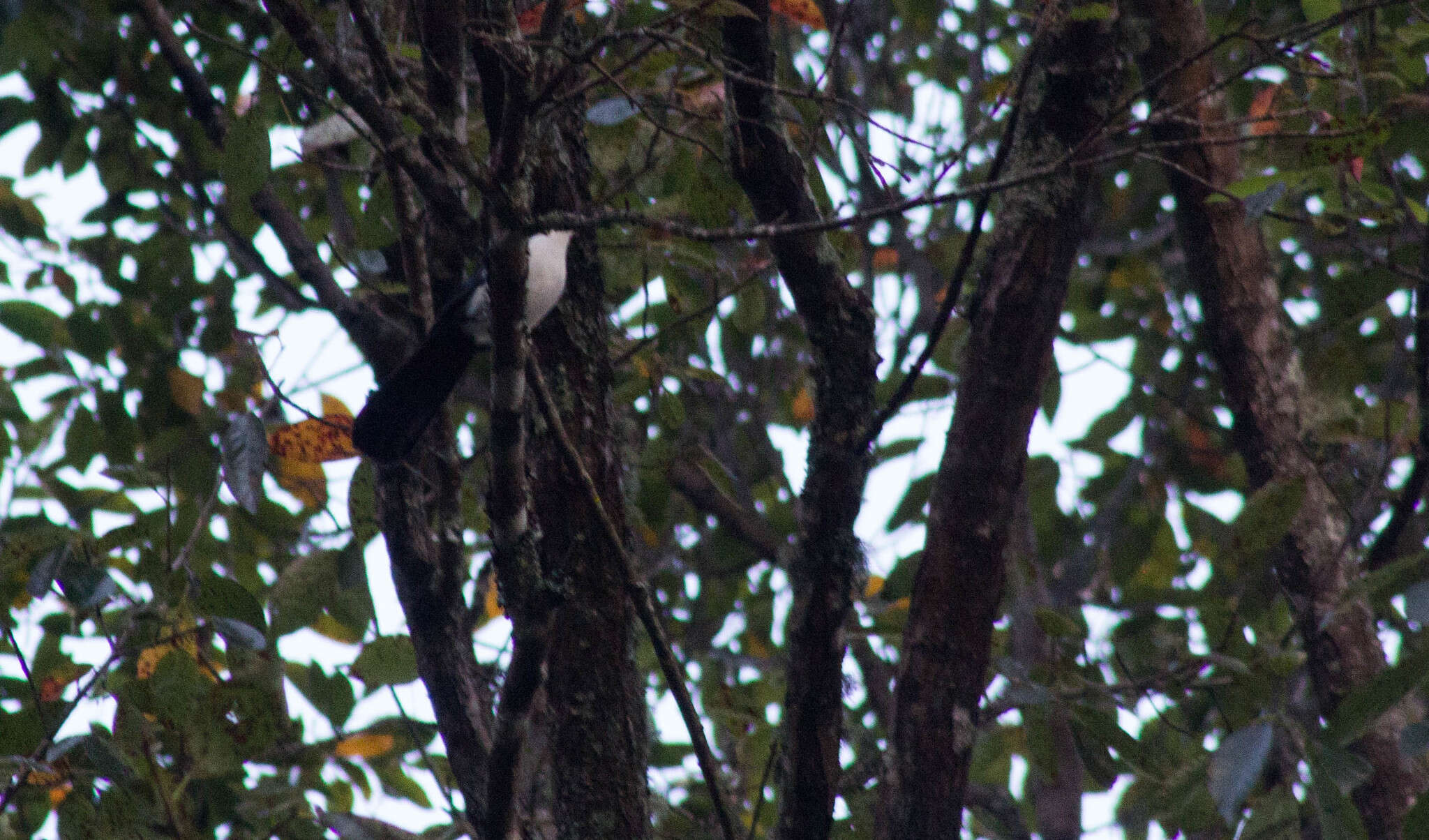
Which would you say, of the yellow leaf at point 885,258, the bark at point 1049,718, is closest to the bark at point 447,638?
the bark at point 1049,718

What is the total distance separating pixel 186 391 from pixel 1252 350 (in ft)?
8.77

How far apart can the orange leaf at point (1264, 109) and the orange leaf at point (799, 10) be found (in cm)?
88

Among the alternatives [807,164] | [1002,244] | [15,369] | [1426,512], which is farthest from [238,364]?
[1426,512]

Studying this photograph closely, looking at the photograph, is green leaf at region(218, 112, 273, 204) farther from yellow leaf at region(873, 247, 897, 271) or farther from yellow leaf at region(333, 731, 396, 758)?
yellow leaf at region(873, 247, 897, 271)

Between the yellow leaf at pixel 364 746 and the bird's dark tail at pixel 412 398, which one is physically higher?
the bird's dark tail at pixel 412 398

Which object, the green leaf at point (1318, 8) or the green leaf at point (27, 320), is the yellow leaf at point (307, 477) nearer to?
the green leaf at point (27, 320)

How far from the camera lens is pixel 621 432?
2297 mm

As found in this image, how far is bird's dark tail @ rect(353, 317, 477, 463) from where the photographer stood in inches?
92.4

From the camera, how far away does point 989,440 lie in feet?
7.25

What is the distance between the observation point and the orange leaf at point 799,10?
7.95 ft

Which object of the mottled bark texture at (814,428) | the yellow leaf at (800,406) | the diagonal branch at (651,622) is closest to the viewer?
the diagonal branch at (651,622)

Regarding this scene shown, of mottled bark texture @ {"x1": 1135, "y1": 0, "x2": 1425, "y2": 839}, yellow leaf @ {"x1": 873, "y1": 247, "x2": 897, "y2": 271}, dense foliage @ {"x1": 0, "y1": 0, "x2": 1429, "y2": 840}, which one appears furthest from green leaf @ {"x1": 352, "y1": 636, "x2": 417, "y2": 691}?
yellow leaf @ {"x1": 873, "y1": 247, "x2": 897, "y2": 271}

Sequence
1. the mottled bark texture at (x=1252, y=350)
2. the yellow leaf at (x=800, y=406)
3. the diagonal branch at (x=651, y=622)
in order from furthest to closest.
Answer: the yellow leaf at (x=800, y=406), the mottled bark texture at (x=1252, y=350), the diagonal branch at (x=651, y=622)

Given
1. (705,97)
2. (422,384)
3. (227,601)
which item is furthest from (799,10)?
A: (227,601)
